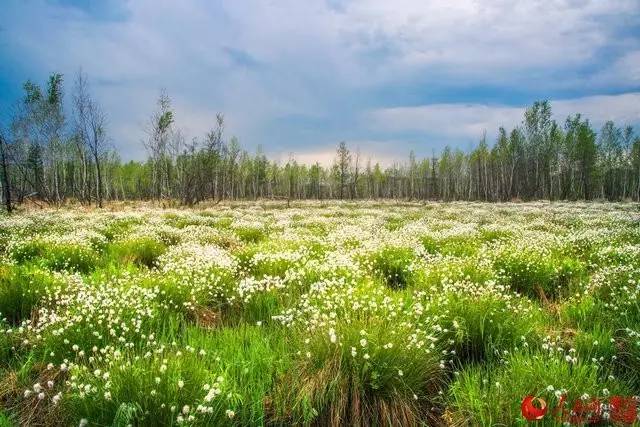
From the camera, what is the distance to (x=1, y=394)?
4.27 meters

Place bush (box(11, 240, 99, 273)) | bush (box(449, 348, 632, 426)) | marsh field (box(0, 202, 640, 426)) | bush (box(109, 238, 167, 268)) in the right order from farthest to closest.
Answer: bush (box(109, 238, 167, 268)), bush (box(11, 240, 99, 273)), marsh field (box(0, 202, 640, 426)), bush (box(449, 348, 632, 426))

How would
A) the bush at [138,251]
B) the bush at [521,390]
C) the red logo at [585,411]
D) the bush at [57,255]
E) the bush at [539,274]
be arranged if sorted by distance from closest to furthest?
1. the red logo at [585,411]
2. the bush at [521,390]
3. the bush at [539,274]
4. the bush at [57,255]
5. the bush at [138,251]

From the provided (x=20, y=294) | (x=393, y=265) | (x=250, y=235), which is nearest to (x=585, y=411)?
(x=393, y=265)

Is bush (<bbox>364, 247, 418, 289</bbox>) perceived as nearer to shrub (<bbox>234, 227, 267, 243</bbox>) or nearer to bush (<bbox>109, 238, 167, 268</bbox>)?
bush (<bbox>109, 238, 167, 268</bbox>)

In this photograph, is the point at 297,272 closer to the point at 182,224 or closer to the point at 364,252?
the point at 364,252

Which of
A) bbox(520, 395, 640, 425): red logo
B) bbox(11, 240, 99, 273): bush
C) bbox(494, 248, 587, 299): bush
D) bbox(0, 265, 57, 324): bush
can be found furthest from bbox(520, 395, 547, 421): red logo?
bbox(11, 240, 99, 273): bush

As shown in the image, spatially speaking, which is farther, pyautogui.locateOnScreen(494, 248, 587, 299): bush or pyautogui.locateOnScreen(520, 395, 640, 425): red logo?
pyautogui.locateOnScreen(494, 248, 587, 299): bush

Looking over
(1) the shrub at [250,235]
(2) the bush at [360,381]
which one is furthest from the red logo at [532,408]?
(1) the shrub at [250,235]

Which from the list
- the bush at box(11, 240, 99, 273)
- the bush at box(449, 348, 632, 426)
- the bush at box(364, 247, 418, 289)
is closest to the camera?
the bush at box(449, 348, 632, 426)

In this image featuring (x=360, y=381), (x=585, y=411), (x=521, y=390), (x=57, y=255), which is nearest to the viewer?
(x=585, y=411)

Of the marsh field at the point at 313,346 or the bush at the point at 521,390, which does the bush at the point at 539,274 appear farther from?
the bush at the point at 521,390

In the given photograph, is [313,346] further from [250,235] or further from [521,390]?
[250,235]

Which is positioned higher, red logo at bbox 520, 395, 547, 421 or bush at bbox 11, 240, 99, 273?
bush at bbox 11, 240, 99, 273

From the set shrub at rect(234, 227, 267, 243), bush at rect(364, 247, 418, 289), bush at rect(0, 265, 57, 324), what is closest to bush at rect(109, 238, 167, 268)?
bush at rect(0, 265, 57, 324)
